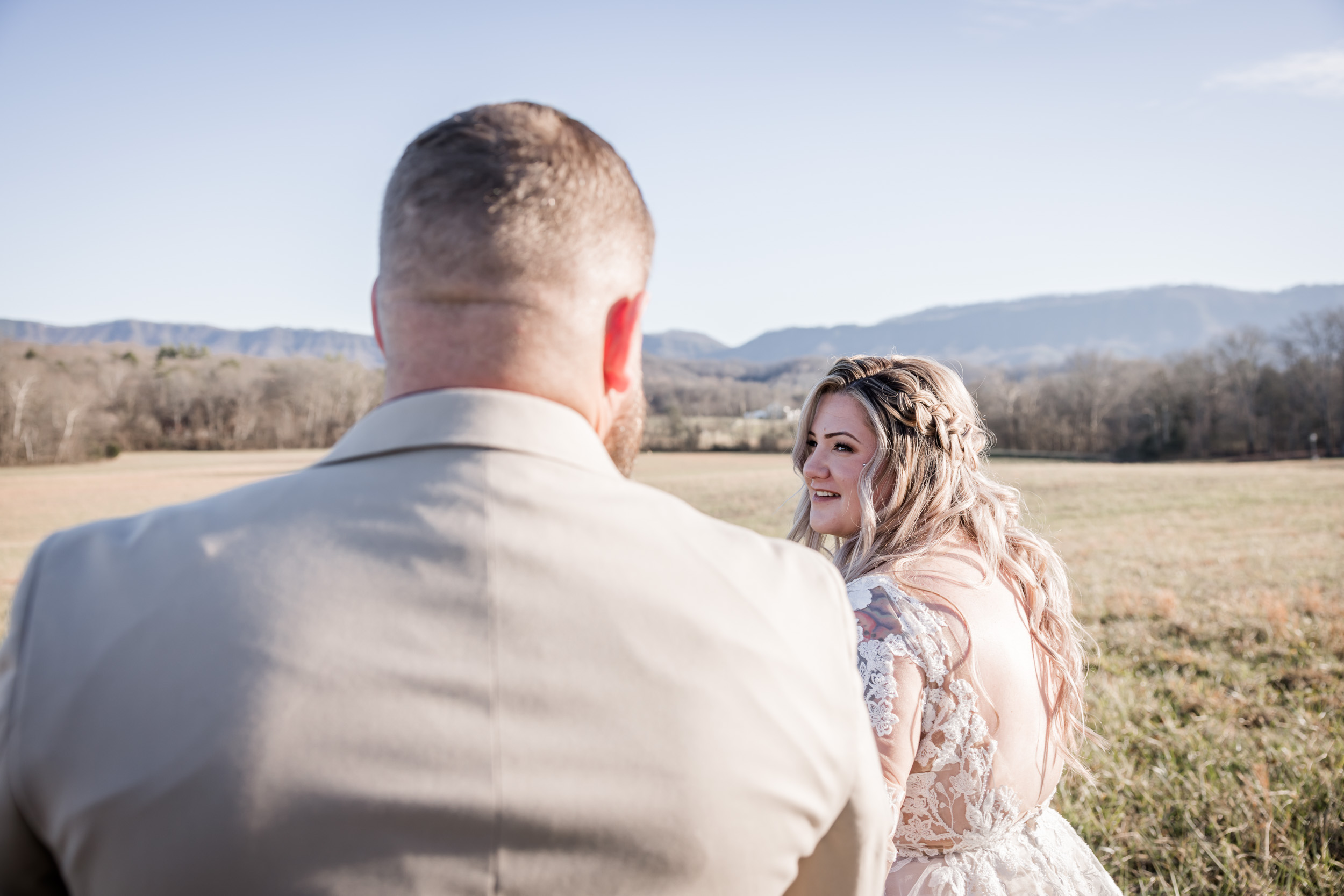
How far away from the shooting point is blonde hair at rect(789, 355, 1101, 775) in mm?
2504

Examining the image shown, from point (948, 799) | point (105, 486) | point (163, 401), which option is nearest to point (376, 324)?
point (948, 799)

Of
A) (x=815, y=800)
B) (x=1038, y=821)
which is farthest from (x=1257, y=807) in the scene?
(x=815, y=800)

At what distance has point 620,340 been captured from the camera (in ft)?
4.33

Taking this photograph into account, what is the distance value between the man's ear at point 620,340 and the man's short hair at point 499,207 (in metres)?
0.06

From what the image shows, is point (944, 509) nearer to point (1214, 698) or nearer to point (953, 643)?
point (953, 643)

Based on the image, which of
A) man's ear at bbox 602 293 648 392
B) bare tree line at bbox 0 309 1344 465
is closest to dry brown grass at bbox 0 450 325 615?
bare tree line at bbox 0 309 1344 465

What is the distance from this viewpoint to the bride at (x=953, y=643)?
7.06 ft

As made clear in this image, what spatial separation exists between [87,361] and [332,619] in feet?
316

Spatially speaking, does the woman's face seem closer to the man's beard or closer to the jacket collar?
the man's beard

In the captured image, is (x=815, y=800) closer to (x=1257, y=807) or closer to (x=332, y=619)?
(x=332, y=619)

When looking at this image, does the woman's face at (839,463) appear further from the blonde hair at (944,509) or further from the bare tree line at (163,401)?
the bare tree line at (163,401)

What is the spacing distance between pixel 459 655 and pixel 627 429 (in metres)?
0.56

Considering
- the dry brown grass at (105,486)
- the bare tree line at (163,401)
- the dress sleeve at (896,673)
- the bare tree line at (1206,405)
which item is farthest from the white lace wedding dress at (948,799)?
the bare tree line at (163,401)

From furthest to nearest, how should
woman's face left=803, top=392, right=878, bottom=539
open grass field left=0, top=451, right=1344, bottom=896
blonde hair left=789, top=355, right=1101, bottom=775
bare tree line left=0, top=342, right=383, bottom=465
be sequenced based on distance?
1. bare tree line left=0, top=342, right=383, bottom=465
2. open grass field left=0, top=451, right=1344, bottom=896
3. woman's face left=803, top=392, right=878, bottom=539
4. blonde hair left=789, top=355, right=1101, bottom=775
